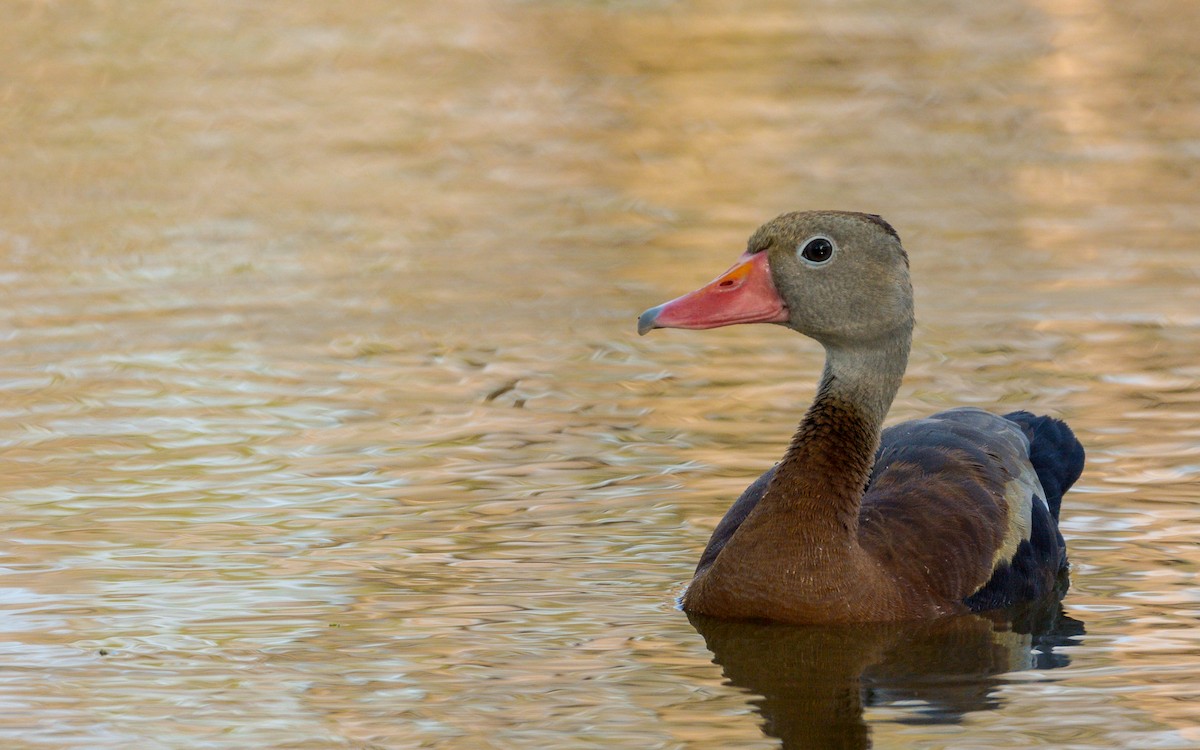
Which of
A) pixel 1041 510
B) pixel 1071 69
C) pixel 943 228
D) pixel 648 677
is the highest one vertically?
pixel 1071 69

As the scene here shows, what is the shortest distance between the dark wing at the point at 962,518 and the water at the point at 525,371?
28 cm

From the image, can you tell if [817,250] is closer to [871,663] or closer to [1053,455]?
[871,663]

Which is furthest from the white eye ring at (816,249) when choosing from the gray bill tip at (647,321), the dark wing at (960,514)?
the dark wing at (960,514)

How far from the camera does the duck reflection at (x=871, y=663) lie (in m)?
8.11

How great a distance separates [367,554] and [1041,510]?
3.16m

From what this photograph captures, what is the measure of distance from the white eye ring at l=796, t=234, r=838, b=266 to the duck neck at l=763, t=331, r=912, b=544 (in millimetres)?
402

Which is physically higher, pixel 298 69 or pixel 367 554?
pixel 298 69

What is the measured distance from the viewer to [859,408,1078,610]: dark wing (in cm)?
946

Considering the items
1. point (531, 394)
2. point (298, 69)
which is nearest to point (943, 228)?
point (531, 394)

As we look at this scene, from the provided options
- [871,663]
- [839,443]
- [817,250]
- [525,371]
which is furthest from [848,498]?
[525,371]

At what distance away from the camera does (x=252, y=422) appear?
12.8 m

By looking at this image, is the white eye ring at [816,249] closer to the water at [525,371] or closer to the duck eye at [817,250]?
the duck eye at [817,250]

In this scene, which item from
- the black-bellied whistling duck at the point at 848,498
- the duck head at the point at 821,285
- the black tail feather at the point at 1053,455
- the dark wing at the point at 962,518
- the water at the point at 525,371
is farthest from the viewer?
the black tail feather at the point at 1053,455

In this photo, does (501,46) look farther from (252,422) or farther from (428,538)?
(428,538)
